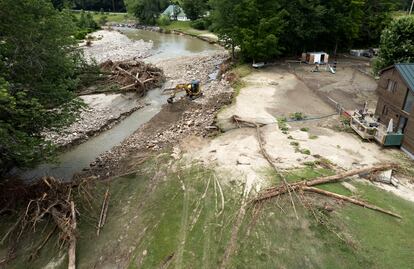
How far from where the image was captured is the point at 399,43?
27812mm

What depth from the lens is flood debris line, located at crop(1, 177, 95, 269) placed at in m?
14.2

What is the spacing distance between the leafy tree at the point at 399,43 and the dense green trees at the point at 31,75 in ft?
85.1

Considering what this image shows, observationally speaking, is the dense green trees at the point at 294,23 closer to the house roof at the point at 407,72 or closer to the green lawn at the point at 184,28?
the house roof at the point at 407,72

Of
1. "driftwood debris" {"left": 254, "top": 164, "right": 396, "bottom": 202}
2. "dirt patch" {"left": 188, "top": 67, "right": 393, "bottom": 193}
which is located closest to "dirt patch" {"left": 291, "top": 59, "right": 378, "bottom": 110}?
"dirt patch" {"left": 188, "top": 67, "right": 393, "bottom": 193}

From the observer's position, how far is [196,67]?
42.9 metres

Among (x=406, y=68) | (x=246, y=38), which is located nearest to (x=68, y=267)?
(x=406, y=68)

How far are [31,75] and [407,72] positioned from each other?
72.5 feet

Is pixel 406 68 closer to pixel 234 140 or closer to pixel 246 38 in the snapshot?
pixel 234 140

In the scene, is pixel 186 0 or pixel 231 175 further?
pixel 186 0

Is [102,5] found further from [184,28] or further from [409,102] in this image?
[409,102]

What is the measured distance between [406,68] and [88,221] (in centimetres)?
2086

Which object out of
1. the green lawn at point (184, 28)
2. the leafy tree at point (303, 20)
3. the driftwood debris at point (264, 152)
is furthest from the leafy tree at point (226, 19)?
the green lawn at point (184, 28)

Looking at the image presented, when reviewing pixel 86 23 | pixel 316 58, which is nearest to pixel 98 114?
pixel 316 58

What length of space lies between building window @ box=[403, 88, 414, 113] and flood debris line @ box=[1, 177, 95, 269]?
1938 cm
